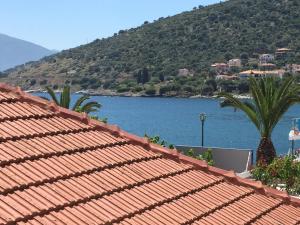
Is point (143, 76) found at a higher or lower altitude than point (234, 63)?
lower

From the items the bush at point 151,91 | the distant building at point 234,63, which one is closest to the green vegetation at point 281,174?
the bush at point 151,91

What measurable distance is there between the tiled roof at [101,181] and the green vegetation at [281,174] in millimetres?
9846

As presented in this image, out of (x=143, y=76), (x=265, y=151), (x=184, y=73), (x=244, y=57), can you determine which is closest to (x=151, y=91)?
(x=143, y=76)

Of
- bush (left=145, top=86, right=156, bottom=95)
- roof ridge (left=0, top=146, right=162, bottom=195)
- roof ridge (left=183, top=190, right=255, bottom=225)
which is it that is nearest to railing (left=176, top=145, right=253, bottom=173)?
roof ridge (left=183, top=190, right=255, bottom=225)

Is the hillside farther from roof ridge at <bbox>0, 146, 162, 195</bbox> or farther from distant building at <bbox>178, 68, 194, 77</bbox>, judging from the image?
roof ridge at <bbox>0, 146, 162, 195</bbox>

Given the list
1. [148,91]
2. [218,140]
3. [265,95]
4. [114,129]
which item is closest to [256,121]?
[265,95]

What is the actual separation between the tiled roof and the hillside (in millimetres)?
158897

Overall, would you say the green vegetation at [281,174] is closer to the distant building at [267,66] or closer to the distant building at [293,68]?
the distant building at [293,68]

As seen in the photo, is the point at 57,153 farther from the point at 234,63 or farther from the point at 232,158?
the point at 234,63

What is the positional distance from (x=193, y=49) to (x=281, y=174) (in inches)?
6594

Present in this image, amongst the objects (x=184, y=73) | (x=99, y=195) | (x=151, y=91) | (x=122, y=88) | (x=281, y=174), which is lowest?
(x=151, y=91)

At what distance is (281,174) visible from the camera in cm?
1650

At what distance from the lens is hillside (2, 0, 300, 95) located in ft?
565

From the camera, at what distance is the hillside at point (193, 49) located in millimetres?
172250
